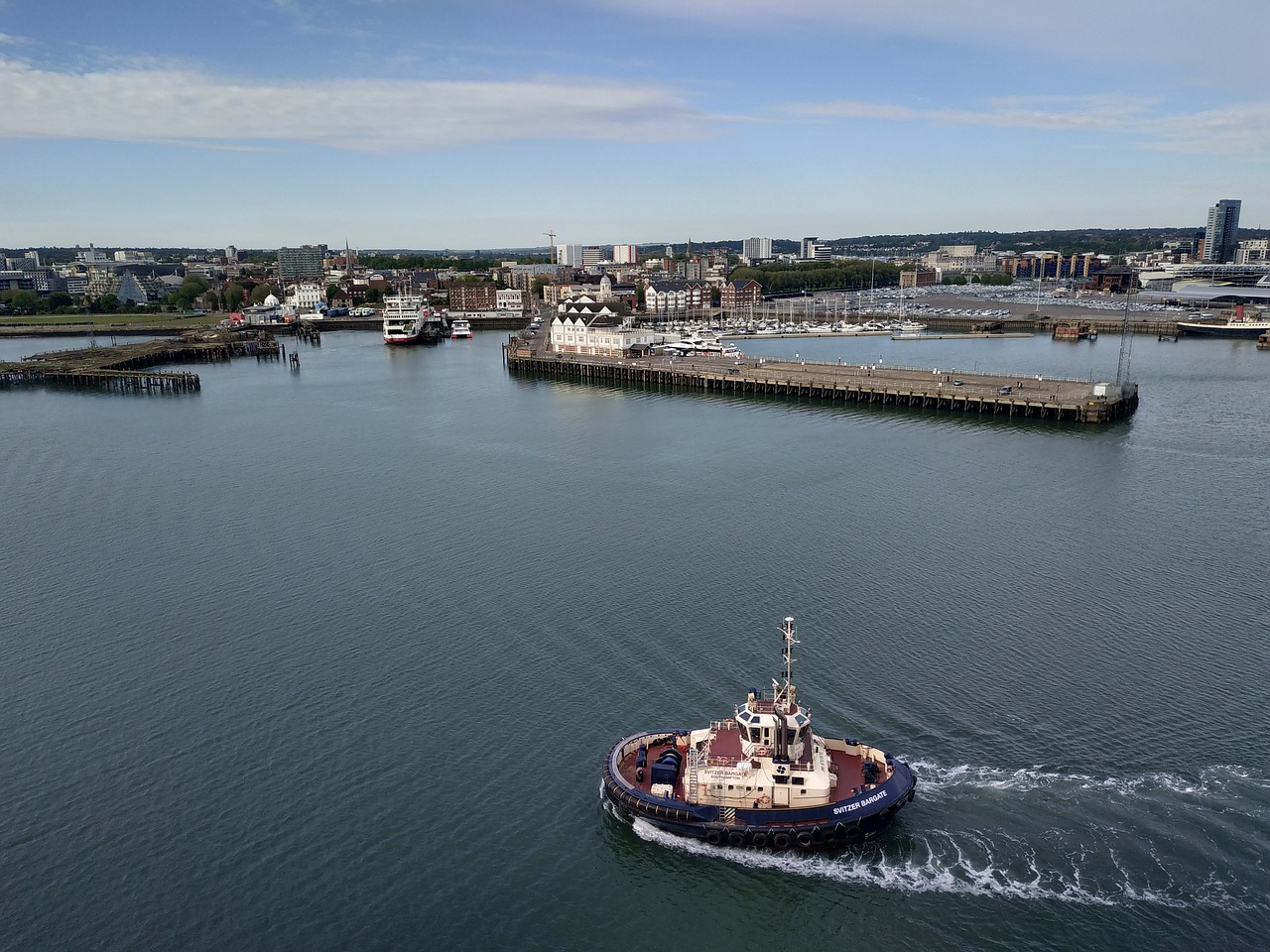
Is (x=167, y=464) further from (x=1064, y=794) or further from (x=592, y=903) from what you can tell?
(x=1064, y=794)

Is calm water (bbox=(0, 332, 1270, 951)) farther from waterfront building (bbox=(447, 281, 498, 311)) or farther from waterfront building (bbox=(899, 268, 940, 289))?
waterfront building (bbox=(899, 268, 940, 289))

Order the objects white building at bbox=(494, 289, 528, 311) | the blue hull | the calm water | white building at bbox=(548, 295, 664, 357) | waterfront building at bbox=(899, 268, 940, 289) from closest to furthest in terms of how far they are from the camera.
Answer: the calm water
the blue hull
white building at bbox=(548, 295, 664, 357)
white building at bbox=(494, 289, 528, 311)
waterfront building at bbox=(899, 268, 940, 289)

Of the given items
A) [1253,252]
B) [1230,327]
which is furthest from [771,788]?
[1253,252]

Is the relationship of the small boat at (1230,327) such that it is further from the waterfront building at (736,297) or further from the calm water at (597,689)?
the calm water at (597,689)

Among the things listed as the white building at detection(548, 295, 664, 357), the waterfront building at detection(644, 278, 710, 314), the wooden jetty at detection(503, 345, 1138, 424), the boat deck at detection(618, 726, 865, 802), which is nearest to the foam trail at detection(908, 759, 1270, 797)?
the boat deck at detection(618, 726, 865, 802)

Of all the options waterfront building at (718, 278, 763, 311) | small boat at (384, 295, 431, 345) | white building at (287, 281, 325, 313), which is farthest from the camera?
white building at (287, 281, 325, 313)

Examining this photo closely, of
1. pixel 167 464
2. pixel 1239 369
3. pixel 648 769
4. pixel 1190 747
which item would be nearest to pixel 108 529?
pixel 167 464

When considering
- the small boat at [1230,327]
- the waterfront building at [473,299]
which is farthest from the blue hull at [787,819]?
the waterfront building at [473,299]
